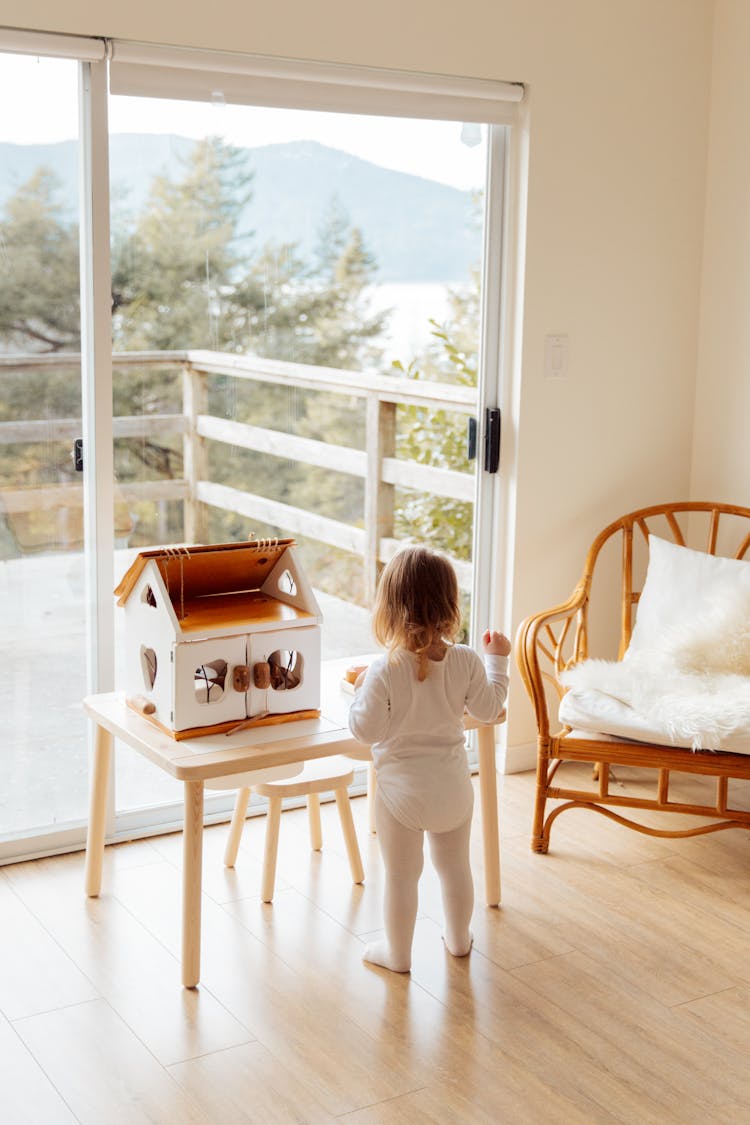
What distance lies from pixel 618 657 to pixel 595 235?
4.20 feet

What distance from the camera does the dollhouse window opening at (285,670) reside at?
9.12 ft

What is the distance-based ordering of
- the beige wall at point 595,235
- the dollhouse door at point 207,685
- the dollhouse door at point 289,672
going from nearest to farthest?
the dollhouse door at point 207,685
the dollhouse door at point 289,672
the beige wall at point 595,235

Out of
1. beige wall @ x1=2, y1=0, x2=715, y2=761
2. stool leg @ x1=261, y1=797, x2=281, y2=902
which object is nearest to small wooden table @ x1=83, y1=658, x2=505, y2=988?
stool leg @ x1=261, y1=797, x2=281, y2=902

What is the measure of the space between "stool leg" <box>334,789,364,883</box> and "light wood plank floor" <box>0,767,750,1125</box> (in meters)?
0.04

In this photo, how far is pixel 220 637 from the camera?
8.76 feet

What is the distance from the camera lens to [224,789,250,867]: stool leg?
3111mm

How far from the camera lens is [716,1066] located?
94.7 inches

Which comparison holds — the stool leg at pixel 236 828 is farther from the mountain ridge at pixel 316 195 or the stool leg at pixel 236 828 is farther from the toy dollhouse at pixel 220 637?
the mountain ridge at pixel 316 195

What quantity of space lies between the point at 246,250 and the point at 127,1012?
1841mm

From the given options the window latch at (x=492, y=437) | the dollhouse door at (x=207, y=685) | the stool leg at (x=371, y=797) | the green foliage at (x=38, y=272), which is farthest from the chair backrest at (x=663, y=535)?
the green foliage at (x=38, y=272)

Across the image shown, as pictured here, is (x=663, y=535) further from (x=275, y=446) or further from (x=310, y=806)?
(x=310, y=806)

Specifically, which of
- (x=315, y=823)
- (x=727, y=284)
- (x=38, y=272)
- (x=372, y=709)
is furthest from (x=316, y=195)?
(x=315, y=823)

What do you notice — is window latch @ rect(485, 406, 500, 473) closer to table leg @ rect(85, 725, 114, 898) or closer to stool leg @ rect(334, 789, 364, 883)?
stool leg @ rect(334, 789, 364, 883)

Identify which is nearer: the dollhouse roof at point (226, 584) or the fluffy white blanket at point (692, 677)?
the dollhouse roof at point (226, 584)
